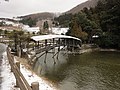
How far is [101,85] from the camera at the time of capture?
18703mm

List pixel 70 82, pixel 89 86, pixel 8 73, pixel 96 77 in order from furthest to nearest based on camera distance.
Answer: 1. pixel 96 77
2. pixel 70 82
3. pixel 89 86
4. pixel 8 73

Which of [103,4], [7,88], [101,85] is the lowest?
[101,85]

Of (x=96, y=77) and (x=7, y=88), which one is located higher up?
(x=7, y=88)

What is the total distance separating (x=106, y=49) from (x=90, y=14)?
14158 mm

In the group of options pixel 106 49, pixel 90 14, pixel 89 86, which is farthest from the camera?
pixel 90 14

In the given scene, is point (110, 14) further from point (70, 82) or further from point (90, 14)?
point (70, 82)

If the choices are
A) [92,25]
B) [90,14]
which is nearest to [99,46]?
[92,25]

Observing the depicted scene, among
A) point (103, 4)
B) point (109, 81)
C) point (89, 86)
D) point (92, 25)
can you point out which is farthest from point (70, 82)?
point (103, 4)

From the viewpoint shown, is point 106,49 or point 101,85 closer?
point 101,85

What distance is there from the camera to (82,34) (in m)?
53.6

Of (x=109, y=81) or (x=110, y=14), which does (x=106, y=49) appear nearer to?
(x=110, y=14)

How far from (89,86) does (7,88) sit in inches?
374

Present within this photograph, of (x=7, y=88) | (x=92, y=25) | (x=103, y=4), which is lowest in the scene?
(x=7, y=88)

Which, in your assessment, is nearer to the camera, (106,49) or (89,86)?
(89,86)
